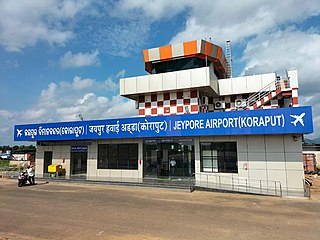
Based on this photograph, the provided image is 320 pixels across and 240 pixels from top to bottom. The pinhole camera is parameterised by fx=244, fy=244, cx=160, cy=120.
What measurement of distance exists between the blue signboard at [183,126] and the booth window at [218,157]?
1.46 m

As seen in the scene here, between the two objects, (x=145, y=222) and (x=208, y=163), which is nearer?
(x=145, y=222)

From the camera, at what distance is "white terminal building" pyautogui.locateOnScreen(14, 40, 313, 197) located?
14.2 m

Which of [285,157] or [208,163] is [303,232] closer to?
[285,157]

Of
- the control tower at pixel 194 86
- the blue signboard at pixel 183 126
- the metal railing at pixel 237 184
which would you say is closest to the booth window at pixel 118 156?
the blue signboard at pixel 183 126

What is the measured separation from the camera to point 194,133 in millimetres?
15586

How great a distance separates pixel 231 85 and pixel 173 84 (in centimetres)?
488

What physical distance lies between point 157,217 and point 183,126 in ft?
26.3

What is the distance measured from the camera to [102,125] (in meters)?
18.4

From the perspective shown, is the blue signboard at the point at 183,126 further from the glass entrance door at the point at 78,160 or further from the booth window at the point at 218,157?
the glass entrance door at the point at 78,160

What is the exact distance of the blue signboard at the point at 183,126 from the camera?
43.8 feet

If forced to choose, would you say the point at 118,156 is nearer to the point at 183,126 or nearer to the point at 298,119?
the point at 183,126

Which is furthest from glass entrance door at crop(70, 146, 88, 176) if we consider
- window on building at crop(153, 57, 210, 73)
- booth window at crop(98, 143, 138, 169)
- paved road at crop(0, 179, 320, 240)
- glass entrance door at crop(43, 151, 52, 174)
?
window on building at crop(153, 57, 210, 73)

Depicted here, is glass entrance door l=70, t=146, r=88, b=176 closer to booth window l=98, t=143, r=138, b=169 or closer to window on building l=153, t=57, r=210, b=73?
booth window l=98, t=143, r=138, b=169

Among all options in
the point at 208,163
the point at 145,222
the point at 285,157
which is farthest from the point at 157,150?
the point at 145,222
